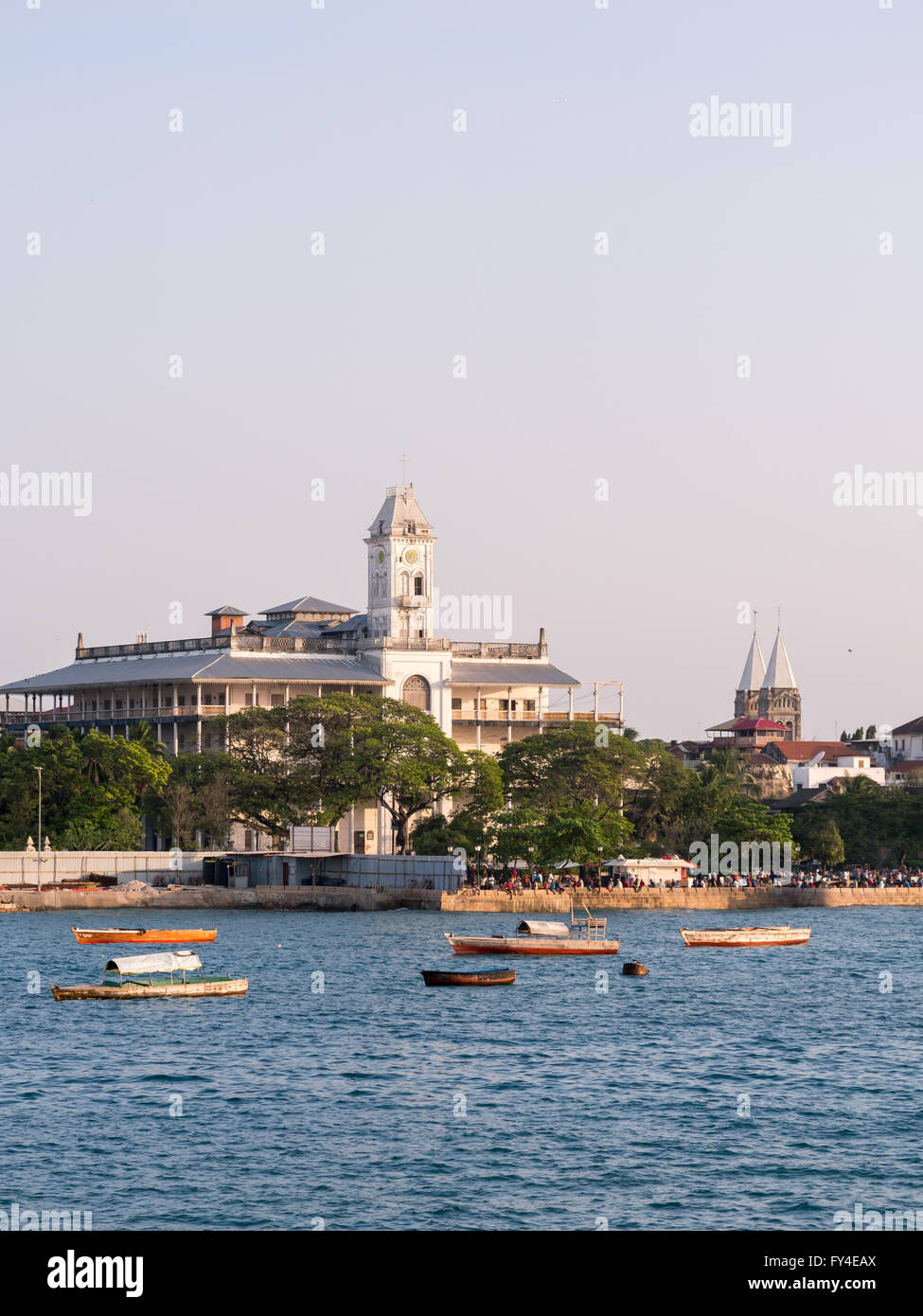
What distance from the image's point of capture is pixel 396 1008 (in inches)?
2041

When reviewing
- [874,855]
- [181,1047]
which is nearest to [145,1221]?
[181,1047]

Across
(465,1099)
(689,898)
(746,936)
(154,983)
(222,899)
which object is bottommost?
(746,936)

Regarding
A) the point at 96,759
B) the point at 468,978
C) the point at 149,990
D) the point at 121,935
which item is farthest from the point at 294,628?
the point at 149,990

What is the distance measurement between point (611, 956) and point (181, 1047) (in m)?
30.4

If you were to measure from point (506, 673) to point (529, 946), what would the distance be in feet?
204

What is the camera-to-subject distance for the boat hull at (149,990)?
52.1 metres

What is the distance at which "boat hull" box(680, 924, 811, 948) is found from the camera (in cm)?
7650

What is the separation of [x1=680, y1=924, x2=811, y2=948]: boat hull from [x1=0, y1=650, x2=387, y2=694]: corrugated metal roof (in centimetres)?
4601

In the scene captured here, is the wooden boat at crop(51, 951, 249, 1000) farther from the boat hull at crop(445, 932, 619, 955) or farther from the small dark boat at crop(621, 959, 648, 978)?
the small dark boat at crop(621, 959, 648, 978)

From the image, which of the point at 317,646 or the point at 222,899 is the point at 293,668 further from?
the point at 222,899

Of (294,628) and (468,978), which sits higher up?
(294,628)

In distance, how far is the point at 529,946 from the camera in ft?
227

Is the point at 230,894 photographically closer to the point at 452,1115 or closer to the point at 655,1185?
the point at 452,1115

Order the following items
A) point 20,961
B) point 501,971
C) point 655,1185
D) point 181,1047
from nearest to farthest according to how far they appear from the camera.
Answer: point 655,1185 → point 181,1047 → point 501,971 → point 20,961
